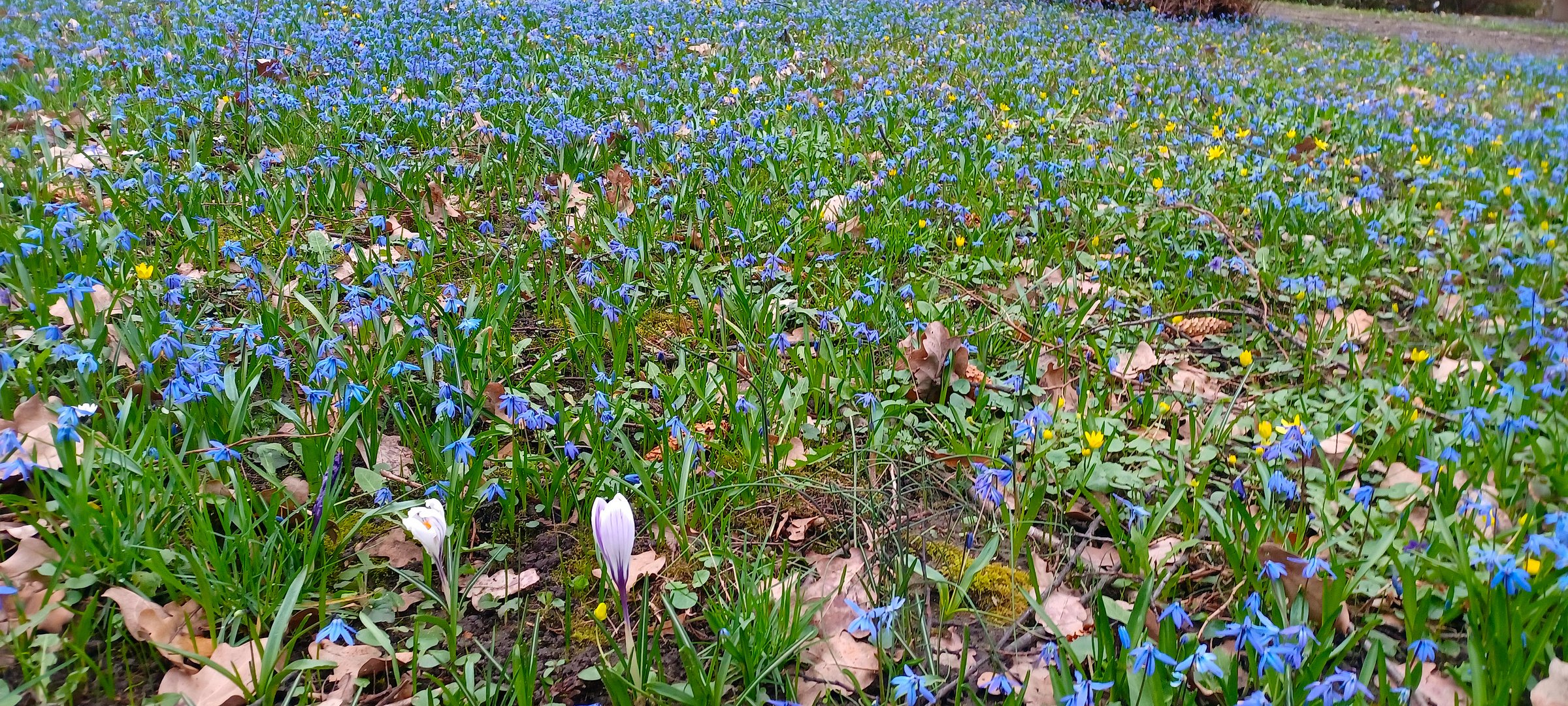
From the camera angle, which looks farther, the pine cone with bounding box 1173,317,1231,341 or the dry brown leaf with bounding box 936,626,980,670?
the pine cone with bounding box 1173,317,1231,341

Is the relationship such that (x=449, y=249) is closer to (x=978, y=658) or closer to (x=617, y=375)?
(x=617, y=375)

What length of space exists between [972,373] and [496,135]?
286cm

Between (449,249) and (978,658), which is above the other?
(449,249)


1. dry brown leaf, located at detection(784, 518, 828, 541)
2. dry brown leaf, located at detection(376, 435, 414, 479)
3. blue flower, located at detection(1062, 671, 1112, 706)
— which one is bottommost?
dry brown leaf, located at detection(784, 518, 828, 541)

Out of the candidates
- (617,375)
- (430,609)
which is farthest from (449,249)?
(430,609)

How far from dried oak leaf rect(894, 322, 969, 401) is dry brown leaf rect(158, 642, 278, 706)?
5.67ft

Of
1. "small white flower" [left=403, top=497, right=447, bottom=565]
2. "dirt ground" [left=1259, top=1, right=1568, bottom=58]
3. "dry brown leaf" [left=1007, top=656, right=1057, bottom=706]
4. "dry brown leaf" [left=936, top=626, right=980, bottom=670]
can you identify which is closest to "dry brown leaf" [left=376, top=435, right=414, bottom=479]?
"small white flower" [left=403, top=497, right=447, bottom=565]

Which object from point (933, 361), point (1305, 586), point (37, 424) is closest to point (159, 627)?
point (37, 424)

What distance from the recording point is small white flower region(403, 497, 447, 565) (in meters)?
1.49

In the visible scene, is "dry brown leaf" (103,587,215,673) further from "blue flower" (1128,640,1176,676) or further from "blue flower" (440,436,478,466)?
"blue flower" (1128,640,1176,676)

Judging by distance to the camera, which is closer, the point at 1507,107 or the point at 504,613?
the point at 504,613

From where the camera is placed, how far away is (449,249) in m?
3.21

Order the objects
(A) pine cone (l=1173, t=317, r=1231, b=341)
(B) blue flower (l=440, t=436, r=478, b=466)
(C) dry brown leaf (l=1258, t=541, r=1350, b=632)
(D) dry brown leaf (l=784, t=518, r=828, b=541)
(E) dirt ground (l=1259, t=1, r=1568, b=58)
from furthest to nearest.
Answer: (E) dirt ground (l=1259, t=1, r=1568, b=58) < (A) pine cone (l=1173, t=317, r=1231, b=341) < (D) dry brown leaf (l=784, t=518, r=828, b=541) < (B) blue flower (l=440, t=436, r=478, b=466) < (C) dry brown leaf (l=1258, t=541, r=1350, b=632)

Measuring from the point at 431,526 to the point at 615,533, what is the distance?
1.06 feet
